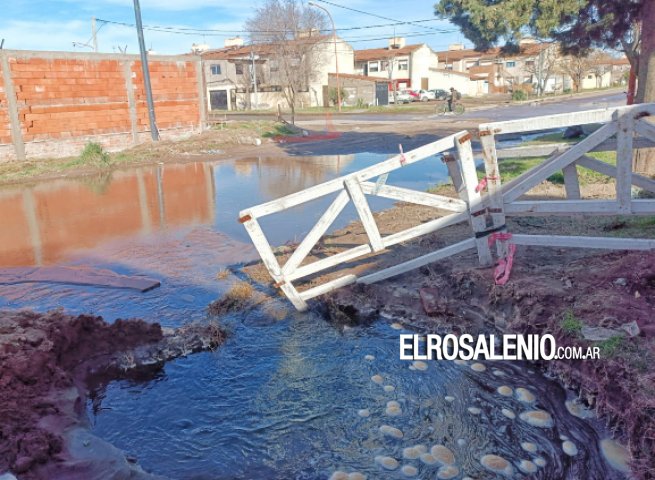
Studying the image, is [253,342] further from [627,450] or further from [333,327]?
[627,450]

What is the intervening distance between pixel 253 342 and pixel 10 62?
58.2 feet

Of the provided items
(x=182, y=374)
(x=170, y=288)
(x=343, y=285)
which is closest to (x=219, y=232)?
(x=170, y=288)

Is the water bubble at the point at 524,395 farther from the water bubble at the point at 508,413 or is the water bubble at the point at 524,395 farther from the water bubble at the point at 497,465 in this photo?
the water bubble at the point at 497,465

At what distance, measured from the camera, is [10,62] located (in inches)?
742

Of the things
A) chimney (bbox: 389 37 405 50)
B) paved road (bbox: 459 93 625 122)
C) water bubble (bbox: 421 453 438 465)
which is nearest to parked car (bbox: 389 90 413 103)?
paved road (bbox: 459 93 625 122)

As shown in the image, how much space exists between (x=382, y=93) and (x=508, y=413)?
5303 cm

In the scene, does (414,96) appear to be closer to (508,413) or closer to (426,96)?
(426,96)

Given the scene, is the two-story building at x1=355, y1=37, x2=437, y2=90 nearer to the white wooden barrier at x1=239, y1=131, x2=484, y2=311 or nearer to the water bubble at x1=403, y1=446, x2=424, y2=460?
the white wooden barrier at x1=239, y1=131, x2=484, y2=311

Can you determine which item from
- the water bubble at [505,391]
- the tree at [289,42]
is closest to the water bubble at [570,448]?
the water bubble at [505,391]

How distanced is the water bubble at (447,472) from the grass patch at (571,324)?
170 centimetres

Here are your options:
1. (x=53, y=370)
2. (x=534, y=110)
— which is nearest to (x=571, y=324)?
(x=53, y=370)

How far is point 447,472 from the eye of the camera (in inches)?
148

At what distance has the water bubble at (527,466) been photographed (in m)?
3.74

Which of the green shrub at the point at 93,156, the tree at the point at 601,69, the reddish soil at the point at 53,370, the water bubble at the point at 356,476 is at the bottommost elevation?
the water bubble at the point at 356,476
